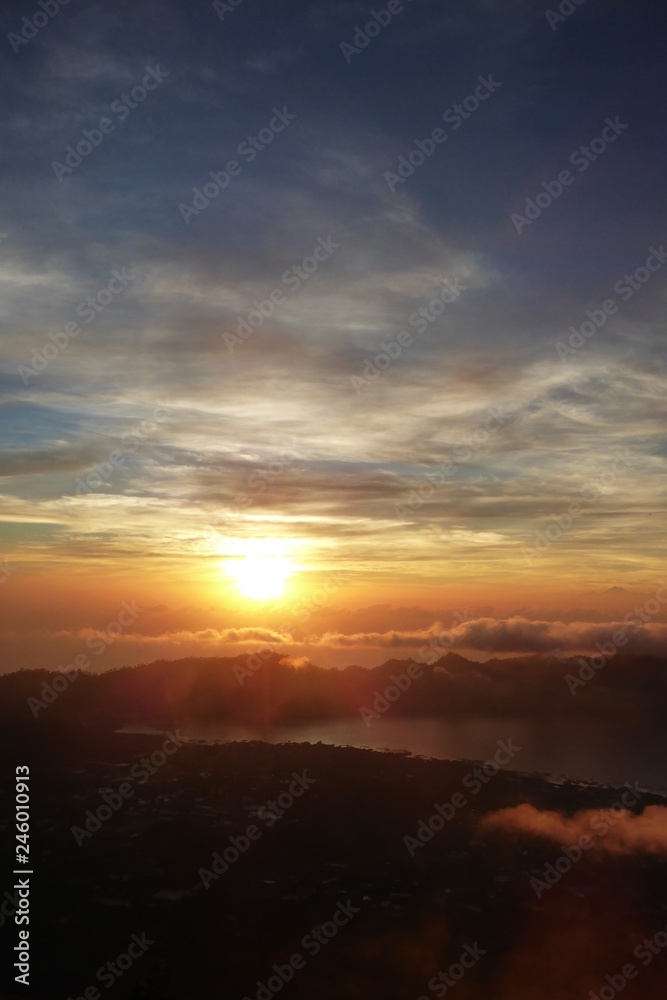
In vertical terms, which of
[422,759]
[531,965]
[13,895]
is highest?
[13,895]

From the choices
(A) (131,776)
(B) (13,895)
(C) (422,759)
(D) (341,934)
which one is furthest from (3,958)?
(C) (422,759)

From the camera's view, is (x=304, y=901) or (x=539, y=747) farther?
(x=539, y=747)

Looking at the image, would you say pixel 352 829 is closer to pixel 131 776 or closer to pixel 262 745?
pixel 131 776

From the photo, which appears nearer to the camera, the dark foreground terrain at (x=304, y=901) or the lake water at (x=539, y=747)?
the dark foreground terrain at (x=304, y=901)

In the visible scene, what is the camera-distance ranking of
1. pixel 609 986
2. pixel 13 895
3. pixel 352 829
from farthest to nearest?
pixel 352 829, pixel 13 895, pixel 609 986

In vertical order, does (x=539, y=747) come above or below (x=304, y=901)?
below

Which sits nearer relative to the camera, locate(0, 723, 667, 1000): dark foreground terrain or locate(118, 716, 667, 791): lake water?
locate(0, 723, 667, 1000): dark foreground terrain

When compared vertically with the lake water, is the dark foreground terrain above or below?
above

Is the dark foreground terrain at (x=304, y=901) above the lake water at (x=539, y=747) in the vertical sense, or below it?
above
